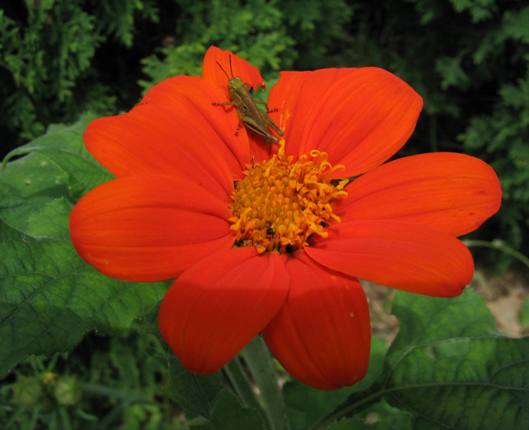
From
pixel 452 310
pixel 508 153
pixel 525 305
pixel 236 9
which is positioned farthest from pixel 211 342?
pixel 508 153

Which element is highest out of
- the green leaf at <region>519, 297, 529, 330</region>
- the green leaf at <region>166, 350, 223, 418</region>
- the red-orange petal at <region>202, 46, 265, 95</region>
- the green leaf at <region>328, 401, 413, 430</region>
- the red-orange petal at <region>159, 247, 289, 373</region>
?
the red-orange petal at <region>202, 46, 265, 95</region>

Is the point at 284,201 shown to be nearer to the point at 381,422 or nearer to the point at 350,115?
the point at 350,115

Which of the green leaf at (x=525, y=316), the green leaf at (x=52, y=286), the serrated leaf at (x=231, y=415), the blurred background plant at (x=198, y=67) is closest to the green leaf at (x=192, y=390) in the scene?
the serrated leaf at (x=231, y=415)

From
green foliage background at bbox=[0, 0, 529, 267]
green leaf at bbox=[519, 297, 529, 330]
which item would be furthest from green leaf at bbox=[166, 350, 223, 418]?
green leaf at bbox=[519, 297, 529, 330]

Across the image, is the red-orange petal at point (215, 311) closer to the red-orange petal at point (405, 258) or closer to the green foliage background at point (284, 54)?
the red-orange petal at point (405, 258)

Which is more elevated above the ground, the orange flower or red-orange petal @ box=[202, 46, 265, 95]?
red-orange petal @ box=[202, 46, 265, 95]

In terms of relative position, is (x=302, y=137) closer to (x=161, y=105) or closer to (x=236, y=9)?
(x=161, y=105)

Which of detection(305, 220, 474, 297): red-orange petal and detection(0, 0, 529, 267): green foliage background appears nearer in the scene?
detection(305, 220, 474, 297): red-orange petal

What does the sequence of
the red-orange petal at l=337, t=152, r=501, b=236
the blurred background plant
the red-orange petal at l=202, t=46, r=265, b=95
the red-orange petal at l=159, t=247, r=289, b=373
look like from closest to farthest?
the red-orange petal at l=159, t=247, r=289, b=373 < the red-orange petal at l=337, t=152, r=501, b=236 < the red-orange petal at l=202, t=46, r=265, b=95 < the blurred background plant

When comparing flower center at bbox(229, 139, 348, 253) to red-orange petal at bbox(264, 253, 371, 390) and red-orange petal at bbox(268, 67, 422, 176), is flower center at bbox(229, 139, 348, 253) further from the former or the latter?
red-orange petal at bbox(264, 253, 371, 390)
